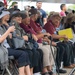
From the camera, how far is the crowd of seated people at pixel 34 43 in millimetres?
5074

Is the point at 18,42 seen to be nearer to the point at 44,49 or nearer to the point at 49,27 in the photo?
the point at 44,49

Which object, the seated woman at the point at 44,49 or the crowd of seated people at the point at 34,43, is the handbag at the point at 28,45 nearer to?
the crowd of seated people at the point at 34,43

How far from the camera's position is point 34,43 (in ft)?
18.5

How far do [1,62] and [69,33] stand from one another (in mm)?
2432

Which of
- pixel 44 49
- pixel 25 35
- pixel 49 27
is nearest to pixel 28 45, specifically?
pixel 25 35

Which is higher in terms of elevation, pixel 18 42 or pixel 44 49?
pixel 18 42

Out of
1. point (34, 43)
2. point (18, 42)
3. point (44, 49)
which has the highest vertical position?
point (18, 42)

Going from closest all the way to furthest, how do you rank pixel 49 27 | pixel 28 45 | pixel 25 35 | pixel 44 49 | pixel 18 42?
pixel 18 42 → pixel 28 45 → pixel 25 35 → pixel 44 49 → pixel 49 27

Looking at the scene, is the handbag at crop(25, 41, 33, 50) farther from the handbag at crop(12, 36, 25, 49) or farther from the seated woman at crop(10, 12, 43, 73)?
the handbag at crop(12, 36, 25, 49)

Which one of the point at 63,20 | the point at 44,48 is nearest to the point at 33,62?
the point at 44,48

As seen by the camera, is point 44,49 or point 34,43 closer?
point 34,43

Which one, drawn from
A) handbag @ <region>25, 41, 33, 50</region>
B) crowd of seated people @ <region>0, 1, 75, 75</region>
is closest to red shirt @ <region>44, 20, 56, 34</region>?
crowd of seated people @ <region>0, 1, 75, 75</region>

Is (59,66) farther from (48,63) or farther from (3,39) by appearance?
(3,39)

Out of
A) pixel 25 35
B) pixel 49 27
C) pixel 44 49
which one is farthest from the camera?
pixel 49 27
